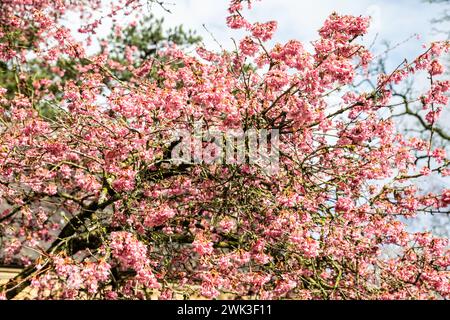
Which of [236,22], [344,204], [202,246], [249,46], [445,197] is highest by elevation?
[236,22]

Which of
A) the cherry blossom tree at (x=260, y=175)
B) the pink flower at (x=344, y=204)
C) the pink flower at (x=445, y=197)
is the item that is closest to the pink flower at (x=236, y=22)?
the cherry blossom tree at (x=260, y=175)

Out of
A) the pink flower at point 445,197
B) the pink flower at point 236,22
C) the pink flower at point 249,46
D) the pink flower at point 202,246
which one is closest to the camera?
the pink flower at point 202,246

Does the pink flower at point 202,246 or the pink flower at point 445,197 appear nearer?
the pink flower at point 202,246

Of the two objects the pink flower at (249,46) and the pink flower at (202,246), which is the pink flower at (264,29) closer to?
the pink flower at (249,46)

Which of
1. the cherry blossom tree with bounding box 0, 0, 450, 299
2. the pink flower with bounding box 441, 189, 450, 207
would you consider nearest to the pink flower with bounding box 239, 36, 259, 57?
the cherry blossom tree with bounding box 0, 0, 450, 299

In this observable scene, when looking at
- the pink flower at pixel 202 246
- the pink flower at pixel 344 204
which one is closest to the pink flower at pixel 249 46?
the pink flower at pixel 344 204

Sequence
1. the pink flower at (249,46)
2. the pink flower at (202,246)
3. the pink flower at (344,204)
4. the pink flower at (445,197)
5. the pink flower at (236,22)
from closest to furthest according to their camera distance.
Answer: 1. the pink flower at (202,246)
2. the pink flower at (344,204)
3. the pink flower at (445,197)
4. the pink flower at (249,46)
5. the pink flower at (236,22)

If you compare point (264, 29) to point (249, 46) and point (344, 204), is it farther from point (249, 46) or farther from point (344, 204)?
point (344, 204)

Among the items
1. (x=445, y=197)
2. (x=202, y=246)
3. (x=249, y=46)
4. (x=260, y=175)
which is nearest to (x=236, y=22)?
(x=249, y=46)

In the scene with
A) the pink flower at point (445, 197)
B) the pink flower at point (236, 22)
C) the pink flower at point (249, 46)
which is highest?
the pink flower at point (236, 22)

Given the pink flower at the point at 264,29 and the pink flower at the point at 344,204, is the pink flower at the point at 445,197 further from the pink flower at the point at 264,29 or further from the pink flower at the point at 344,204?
the pink flower at the point at 264,29

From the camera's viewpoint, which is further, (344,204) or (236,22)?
(236,22)

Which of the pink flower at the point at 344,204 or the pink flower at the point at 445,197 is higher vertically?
the pink flower at the point at 445,197

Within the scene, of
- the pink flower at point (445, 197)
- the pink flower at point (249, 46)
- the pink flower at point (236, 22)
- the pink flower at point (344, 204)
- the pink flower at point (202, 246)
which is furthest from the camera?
the pink flower at point (236, 22)
